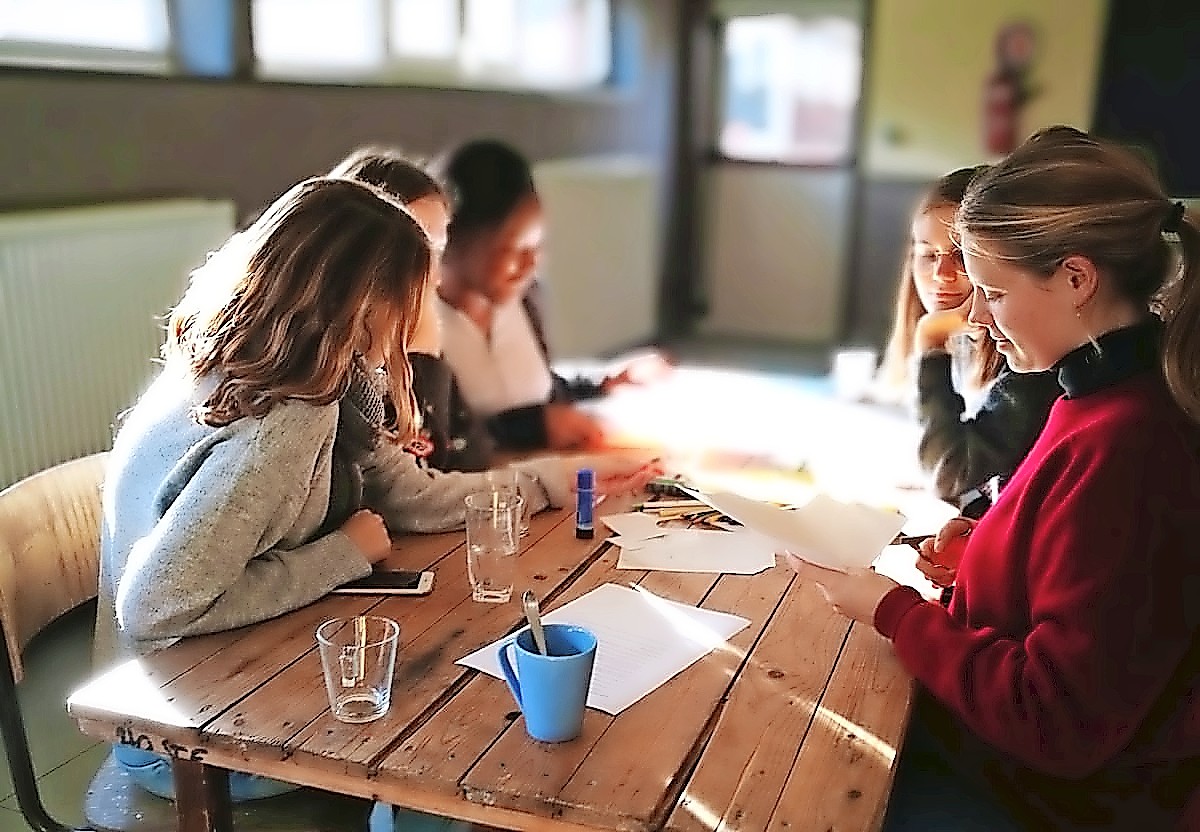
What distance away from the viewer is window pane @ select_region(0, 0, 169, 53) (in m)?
2.94

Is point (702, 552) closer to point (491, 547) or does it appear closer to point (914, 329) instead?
point (491, 547)

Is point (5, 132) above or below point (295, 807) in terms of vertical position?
above

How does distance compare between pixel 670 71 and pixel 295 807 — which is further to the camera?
pixel 670 71

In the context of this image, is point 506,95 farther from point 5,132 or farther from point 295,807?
point 295,807

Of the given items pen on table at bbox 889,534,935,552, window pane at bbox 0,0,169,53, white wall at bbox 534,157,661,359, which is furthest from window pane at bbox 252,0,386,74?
pen on table at bbox 889,534,935,552

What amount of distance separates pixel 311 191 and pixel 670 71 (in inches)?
198

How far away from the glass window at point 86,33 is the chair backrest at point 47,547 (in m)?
1.70

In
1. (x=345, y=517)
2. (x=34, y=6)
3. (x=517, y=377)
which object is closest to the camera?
(x=345, y=517)

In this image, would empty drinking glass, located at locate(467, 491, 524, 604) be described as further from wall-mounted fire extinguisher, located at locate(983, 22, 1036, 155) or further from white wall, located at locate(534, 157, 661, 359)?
wall-mounted fire extinguisher, located at locate(983, 22, 1036, 155)

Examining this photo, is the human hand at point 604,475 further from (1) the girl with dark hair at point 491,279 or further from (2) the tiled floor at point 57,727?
(2) the tiled floor at point 57,727

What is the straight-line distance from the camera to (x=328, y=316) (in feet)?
4.49

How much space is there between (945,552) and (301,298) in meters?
0.86

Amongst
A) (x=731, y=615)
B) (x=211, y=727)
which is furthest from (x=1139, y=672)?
(x=211, y=727)

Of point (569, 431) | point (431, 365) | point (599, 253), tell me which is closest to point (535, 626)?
point (431, 365)
